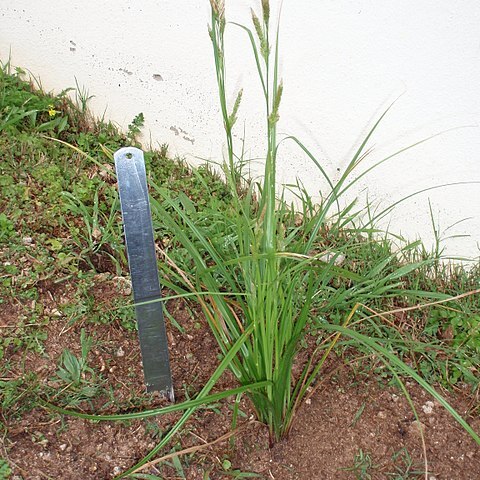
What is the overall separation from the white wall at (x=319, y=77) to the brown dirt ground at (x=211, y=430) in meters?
0.68

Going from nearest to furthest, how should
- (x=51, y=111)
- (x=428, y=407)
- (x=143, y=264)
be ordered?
(x=143, y=264) → (x=428, y=407) → (x=51, y=111)

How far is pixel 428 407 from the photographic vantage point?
1919 millimetres

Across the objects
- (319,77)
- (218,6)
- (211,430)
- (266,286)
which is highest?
(319,77)

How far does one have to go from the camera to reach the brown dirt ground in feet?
5.62

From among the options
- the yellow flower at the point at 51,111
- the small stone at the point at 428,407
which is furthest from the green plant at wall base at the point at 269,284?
the yellow flower at the point at 51,111

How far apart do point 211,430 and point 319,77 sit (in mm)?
1204

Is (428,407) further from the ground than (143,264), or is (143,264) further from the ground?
(143,264)

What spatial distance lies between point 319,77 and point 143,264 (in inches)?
40.1

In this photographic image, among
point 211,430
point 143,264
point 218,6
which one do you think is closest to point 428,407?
point 211,430

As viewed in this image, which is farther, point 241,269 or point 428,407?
point 428,407

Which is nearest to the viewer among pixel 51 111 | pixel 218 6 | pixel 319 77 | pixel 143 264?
pixel 218 6

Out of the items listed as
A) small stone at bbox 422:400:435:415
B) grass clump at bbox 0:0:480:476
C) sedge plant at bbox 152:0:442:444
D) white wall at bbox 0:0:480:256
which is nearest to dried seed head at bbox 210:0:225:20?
sedge plant at bbox 152:0:442:444

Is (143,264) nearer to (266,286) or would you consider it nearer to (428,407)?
(266,286)

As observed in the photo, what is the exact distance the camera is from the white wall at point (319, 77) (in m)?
2.00
